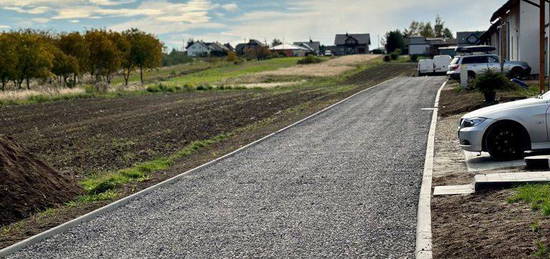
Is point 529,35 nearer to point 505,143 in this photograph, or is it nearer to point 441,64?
point 441,64

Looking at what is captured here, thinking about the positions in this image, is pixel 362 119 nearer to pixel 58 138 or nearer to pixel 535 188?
pixel 58 138

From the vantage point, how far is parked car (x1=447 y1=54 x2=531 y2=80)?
37.4 metres

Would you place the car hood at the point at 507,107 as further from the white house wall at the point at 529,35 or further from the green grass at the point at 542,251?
the white house wall at the point at 529,35

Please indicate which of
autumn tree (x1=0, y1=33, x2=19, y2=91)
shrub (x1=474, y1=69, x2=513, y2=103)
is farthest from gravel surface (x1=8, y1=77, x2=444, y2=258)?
autumn tree (x1=0, y1=33, x2=19, y2=91)

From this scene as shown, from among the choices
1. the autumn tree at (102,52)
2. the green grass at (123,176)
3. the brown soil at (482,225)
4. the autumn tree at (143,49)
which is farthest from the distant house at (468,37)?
the brown soil at (482,225)

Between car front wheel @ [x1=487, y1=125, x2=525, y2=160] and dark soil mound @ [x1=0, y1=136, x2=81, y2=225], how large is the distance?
23.5 feet

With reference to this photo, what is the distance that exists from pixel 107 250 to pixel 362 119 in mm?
17407

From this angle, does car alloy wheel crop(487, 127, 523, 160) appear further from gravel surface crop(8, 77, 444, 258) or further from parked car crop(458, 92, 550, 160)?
gravel surface crop(8, 77, 444, 258)

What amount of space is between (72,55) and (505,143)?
6861 centimetres

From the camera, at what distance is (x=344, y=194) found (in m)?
11.1

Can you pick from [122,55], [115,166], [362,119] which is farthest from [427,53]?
[115,166]

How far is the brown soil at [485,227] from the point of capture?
7.05m

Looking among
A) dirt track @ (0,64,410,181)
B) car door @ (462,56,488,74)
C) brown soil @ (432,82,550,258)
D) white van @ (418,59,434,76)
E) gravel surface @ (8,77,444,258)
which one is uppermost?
car door @ (462,56,488,74)

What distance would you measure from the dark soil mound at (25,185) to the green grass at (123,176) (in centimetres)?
37
